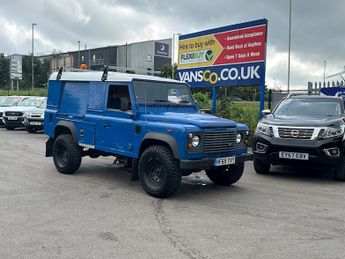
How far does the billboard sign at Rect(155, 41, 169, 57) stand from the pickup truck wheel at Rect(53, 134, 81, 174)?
61.7m

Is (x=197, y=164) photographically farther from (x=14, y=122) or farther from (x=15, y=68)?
(x=15, y=68)

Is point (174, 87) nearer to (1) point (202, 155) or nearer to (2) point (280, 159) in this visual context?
(1) point (202, 155)

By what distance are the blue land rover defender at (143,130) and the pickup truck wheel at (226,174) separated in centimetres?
2

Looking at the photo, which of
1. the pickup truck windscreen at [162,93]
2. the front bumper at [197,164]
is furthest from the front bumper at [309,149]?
the front bumper at [197,164]

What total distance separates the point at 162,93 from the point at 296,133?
287 centimetres

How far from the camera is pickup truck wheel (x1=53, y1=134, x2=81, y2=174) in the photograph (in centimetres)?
879

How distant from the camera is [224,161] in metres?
7.10

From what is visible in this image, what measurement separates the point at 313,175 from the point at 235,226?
4730mm

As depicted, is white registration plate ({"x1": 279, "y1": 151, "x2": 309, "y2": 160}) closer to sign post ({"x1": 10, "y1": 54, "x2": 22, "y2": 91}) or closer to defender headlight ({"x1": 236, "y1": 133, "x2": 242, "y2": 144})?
defender headlight ({"x1": 236, "y1": 133, "x2": 242, "y2": 144})

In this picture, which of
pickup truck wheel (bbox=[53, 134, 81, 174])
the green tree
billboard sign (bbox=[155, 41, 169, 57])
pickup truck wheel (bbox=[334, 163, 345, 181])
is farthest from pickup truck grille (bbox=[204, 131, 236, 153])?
billboard sign (bbox=[155, 41, 169, 57])

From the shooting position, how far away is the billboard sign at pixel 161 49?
229 ft

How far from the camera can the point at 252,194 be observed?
749 cm

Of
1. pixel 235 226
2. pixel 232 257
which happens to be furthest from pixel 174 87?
pixel 232 257

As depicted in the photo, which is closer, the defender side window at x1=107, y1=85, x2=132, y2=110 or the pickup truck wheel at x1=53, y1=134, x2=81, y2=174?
the defender side window at x1=107, y1=85, x2=132, y2=110
